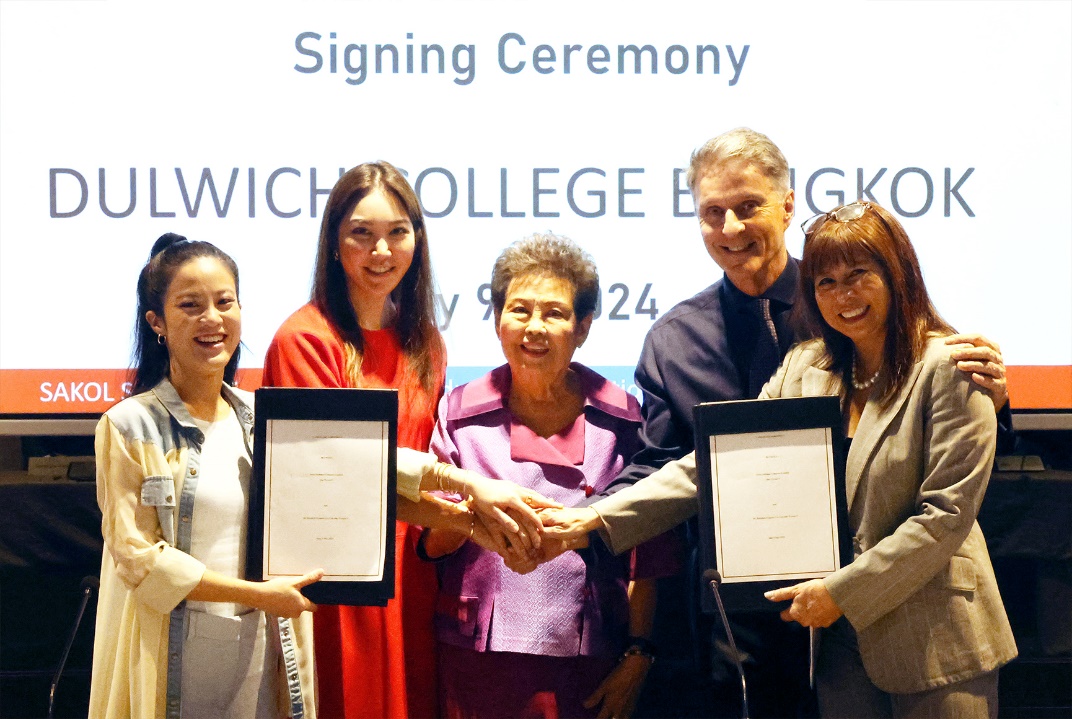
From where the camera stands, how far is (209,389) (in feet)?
7.14

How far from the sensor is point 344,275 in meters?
2.59

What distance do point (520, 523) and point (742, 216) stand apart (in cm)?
92

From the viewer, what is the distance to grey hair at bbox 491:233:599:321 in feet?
8.31

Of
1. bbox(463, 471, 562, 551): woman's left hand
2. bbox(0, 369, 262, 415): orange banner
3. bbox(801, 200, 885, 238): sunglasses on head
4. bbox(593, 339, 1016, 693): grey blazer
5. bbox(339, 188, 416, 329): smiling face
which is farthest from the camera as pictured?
bbox(0, 369, 262, 415): orange banner

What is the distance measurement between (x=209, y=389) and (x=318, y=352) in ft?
1.09

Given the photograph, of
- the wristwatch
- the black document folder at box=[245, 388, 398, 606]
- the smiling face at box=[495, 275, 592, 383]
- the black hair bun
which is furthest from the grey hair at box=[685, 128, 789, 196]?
the black hair bun

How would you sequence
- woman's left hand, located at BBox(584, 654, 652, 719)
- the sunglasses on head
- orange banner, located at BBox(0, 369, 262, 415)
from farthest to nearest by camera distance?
orange banner, located at BBox(0, 369, 262, 415), woman's left hand, located at BBox(584, 654, 652, 719), the sunglasses on head

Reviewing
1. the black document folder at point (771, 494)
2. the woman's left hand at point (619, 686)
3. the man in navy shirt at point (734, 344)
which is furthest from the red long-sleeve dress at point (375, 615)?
the black document folder at point (771, 494)

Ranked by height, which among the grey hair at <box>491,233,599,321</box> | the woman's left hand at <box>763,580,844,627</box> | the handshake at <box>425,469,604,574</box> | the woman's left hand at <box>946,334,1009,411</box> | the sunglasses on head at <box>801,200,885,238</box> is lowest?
the woman's left hand at <box>763,580,844,627</box>

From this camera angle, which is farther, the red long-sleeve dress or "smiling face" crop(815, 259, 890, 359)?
the red long-sleeve dress

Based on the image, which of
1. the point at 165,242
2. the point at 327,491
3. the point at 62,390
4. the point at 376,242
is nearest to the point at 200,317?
the point at 165,242

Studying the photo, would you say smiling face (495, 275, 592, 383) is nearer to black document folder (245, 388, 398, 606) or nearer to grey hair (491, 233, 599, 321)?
grey hair (491, 233, 599, 321)

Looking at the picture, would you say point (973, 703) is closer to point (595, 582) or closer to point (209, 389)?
point (595, 582)

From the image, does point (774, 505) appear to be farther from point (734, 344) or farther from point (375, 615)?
point (375, 615)
